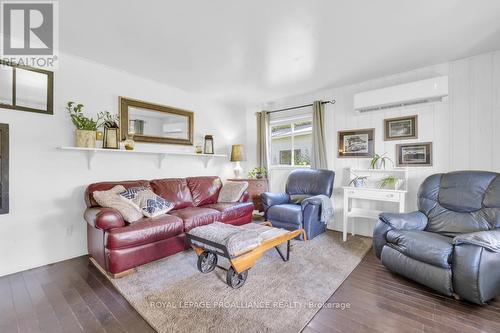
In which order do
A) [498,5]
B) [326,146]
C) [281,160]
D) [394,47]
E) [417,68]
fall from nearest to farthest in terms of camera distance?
[498,5] < [394,47] < [417,68] < [326,146] < [281,160]

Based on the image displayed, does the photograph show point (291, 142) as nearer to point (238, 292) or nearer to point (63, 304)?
point (238, 292)

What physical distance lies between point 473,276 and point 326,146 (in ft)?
8.69

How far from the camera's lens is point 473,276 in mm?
1720

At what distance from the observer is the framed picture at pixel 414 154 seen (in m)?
3.15

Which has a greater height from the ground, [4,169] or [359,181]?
[4,169]

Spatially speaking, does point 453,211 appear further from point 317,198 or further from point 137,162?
point 137,162

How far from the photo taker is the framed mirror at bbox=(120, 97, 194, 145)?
334 centimetres

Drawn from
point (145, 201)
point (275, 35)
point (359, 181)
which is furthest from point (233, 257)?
point (359, 181)

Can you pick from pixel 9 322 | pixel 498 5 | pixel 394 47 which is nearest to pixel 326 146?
pixel 394 47

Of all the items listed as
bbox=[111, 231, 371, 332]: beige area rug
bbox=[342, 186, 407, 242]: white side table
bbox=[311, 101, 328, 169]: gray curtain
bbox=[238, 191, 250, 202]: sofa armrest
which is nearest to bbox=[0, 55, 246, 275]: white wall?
bbox=[111, 231, 371, 332]: beige area rug

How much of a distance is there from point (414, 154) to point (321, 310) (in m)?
2.63

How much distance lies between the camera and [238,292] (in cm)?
201

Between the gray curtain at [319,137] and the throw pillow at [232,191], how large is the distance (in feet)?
4.48
